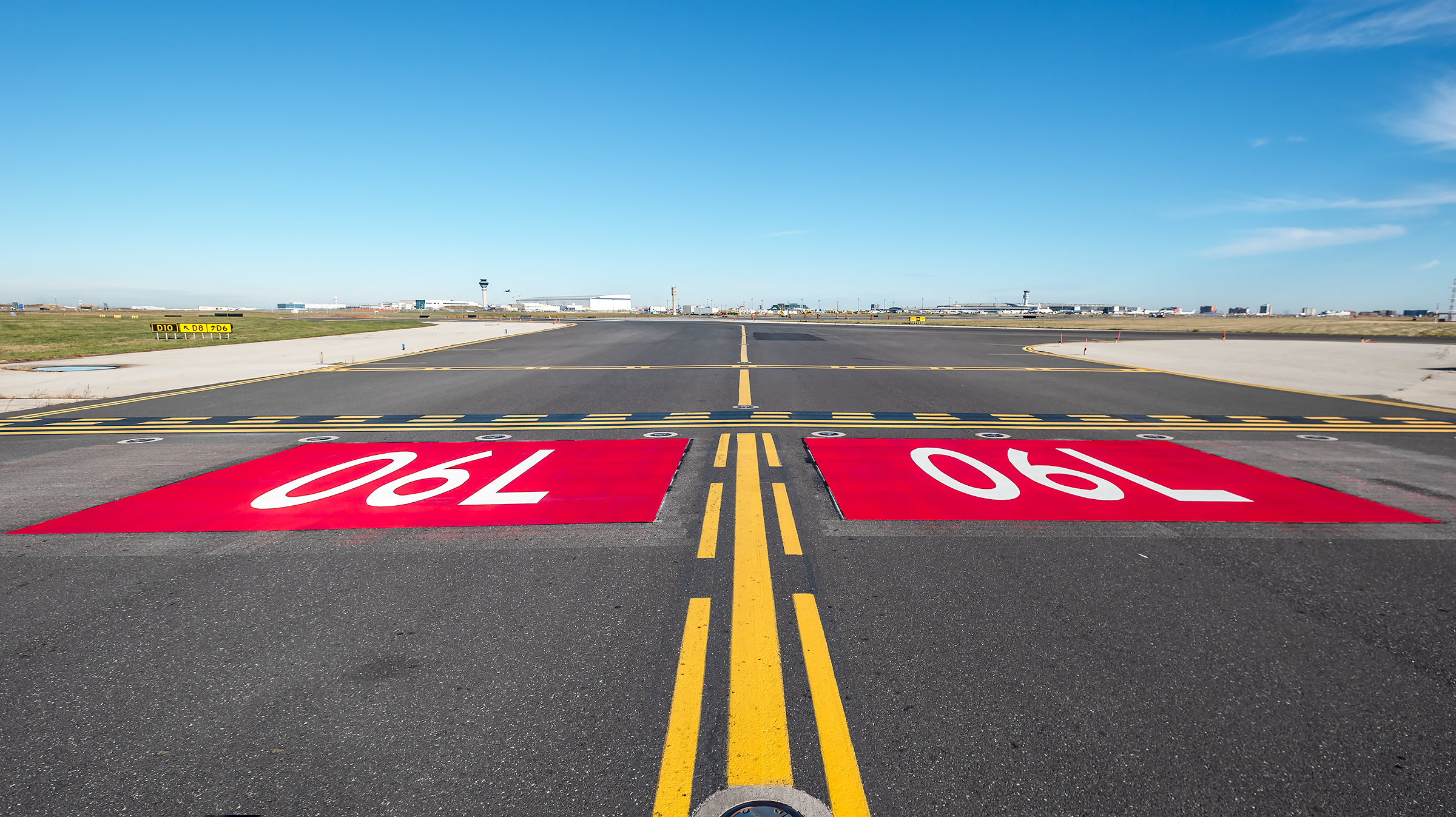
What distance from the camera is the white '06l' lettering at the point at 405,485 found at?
5.38 metres

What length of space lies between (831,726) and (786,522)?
7.75 feet

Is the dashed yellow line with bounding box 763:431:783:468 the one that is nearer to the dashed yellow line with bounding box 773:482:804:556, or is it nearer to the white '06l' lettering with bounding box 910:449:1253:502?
the dashed yellow line with bounding box 773:482:804:556

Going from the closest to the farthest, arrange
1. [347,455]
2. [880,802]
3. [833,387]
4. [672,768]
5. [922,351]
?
[880,802], [672,768], [347,455], [833,387], [922,351]

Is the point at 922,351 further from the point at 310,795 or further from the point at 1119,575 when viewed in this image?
the point at 310,795

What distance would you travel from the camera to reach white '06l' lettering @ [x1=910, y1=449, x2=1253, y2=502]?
5.57 m

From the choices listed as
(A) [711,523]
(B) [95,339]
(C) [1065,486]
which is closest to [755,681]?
(A) [711,523]

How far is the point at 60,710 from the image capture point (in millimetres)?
2617

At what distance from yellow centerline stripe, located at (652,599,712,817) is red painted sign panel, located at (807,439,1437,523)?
2.21m

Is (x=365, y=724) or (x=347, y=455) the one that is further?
(x=347, y=455)

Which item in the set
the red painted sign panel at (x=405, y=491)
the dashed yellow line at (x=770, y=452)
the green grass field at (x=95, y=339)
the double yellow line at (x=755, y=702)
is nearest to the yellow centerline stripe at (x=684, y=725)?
the double yellow line at (x=755, y=702)

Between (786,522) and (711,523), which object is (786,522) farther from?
(711,523)

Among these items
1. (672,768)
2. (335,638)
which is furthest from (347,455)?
(672,768)

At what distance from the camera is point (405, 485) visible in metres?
5.86

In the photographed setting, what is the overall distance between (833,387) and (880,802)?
37.3 ft
